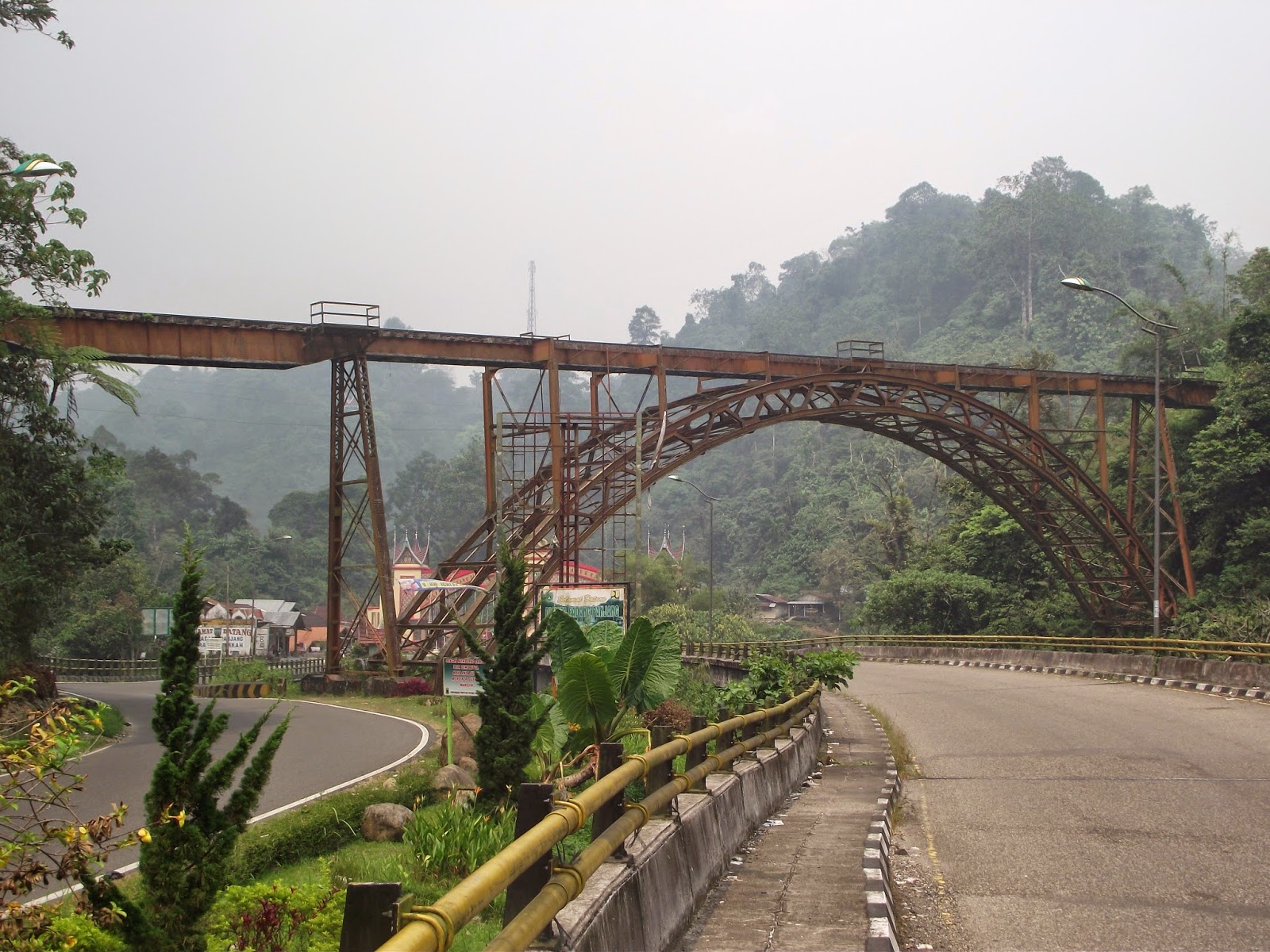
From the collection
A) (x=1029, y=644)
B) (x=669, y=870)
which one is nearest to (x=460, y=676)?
(x=669, y=870)

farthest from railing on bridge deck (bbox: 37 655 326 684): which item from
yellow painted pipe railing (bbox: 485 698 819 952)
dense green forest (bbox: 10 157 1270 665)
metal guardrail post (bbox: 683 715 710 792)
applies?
yellow painted pipe railing (bbox: 485 698 819 952)

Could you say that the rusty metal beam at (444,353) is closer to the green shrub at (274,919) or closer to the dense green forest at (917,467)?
the dense green forest at (917,467)

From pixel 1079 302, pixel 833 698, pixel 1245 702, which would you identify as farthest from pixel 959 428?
pixel 1079 302

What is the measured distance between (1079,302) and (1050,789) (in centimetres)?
9280

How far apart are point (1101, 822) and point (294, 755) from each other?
44.3ft

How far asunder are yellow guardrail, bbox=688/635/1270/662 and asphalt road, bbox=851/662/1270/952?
8.21m

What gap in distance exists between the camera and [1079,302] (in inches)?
3930

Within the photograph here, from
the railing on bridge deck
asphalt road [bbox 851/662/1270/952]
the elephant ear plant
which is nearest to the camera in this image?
asphalt road [bbox 851/662/1270/952]

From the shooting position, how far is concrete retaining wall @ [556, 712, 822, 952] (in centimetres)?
540

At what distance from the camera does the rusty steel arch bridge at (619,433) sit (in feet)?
101

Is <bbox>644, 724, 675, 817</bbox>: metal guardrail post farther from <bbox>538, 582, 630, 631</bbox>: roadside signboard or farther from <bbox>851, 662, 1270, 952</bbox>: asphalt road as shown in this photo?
<bbox>538, 582, 630, 631</bbox>: roadside signboard

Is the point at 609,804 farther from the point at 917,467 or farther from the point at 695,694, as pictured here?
the point at 917,467

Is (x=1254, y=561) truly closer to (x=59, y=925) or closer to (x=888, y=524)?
(x=888, y=524)

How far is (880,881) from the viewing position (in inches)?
325
